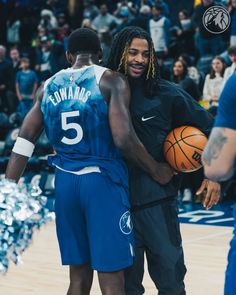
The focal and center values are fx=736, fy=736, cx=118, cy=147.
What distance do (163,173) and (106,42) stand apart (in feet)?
28.3

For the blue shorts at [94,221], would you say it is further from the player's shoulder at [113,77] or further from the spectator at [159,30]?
the spectator at [159,30]

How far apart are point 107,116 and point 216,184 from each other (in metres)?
0.67

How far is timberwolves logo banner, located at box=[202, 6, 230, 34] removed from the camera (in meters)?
4.79

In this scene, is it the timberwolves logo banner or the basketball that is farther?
the timberwolves logo banner

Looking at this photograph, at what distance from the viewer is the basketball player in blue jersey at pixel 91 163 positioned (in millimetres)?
3533

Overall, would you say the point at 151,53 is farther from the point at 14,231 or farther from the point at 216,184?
the point at 14,231

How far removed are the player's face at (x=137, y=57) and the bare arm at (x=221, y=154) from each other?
1254mm

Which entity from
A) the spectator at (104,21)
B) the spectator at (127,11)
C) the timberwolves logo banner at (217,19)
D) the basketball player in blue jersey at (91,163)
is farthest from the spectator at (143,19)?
the basketball player in blue jersey at (91,163)

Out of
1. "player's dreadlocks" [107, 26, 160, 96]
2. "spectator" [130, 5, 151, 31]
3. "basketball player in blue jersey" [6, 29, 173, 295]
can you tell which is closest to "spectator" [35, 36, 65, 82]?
"spectator" [130, 5, 151, 31]

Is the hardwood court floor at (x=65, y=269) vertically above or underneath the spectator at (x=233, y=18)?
underneath

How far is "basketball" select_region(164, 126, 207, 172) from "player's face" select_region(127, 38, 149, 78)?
0.37 m

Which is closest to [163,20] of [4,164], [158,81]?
[4,164]

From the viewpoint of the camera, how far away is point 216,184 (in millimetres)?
3729

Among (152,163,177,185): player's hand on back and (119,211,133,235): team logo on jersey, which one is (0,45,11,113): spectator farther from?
(119,211,133,235): team logo on jersey
